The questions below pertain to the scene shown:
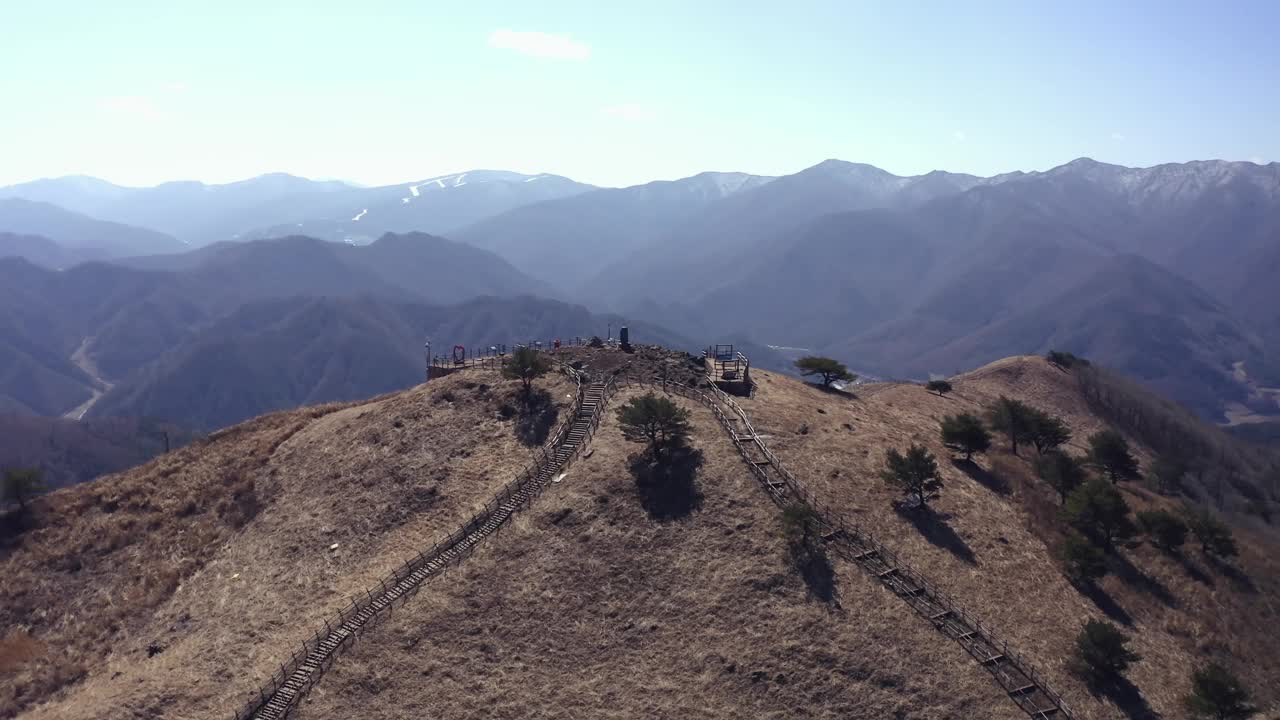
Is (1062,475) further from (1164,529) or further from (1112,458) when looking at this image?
(1112,458)

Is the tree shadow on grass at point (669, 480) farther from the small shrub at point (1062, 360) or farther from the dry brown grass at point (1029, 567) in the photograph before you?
the small shrub at point (1062, 360)

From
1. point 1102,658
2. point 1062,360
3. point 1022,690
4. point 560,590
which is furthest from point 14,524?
point 1062,360

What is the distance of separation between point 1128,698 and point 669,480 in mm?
25531

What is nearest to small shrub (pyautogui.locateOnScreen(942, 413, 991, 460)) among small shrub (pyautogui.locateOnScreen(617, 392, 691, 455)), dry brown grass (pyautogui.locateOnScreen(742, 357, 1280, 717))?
dry brown grass (pyautogui.locateOnScreen(742, 357, 1280, 717))

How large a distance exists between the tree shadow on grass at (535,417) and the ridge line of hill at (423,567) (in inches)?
47.3

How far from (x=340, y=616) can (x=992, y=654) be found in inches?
1285

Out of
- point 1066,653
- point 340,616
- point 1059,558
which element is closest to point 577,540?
point 340,616

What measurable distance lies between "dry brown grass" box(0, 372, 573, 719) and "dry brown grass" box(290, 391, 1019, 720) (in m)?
6.03

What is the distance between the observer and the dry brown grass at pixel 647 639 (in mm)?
34500

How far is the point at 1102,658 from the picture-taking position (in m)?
36.1

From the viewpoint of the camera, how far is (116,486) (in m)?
56.8

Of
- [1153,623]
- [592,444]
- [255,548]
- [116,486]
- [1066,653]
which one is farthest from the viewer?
[116,486]

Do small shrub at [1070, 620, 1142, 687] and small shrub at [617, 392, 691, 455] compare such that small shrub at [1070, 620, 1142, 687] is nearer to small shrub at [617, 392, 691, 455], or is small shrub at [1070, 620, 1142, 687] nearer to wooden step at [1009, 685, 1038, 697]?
wooden step at [1009, 685, 1038, 697]

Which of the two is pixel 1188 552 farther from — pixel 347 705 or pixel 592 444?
pixel 347 705
